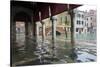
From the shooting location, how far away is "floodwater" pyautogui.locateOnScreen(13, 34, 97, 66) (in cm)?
235

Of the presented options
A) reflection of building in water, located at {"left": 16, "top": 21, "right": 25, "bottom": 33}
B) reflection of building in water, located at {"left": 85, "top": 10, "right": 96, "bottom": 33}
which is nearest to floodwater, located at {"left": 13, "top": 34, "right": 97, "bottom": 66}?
reflection of building in water, located at {"left": 16, "top": 21, "right": 25, "bottom": 33}

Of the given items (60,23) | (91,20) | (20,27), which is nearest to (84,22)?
(91,20)

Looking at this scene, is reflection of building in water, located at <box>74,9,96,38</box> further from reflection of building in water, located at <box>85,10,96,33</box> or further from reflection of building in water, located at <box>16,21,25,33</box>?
reflection of building in water, located at <box>16,21,25,33</box>

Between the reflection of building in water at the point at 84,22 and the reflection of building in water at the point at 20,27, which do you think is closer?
the reflection of building in water at the point at 20,27

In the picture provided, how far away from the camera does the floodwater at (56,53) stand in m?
2.35

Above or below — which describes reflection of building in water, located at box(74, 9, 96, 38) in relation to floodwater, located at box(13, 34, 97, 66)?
above

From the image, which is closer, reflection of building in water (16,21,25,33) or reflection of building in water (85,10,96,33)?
reflection of building in water (16,21,25,33)

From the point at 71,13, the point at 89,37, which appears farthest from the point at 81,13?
the point at 89,37

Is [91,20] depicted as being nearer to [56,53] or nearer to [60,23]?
[60,23]

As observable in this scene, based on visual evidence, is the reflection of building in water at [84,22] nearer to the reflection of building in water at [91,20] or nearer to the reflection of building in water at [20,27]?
the reflection of building in water at [91,20]

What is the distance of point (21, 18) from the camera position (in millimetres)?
2342

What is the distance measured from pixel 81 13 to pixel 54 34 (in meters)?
0.43

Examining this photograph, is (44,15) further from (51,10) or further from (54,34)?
(54,34)

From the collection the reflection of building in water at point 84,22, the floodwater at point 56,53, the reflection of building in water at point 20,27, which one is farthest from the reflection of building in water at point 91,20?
the reflection of building in water at point 20,27
